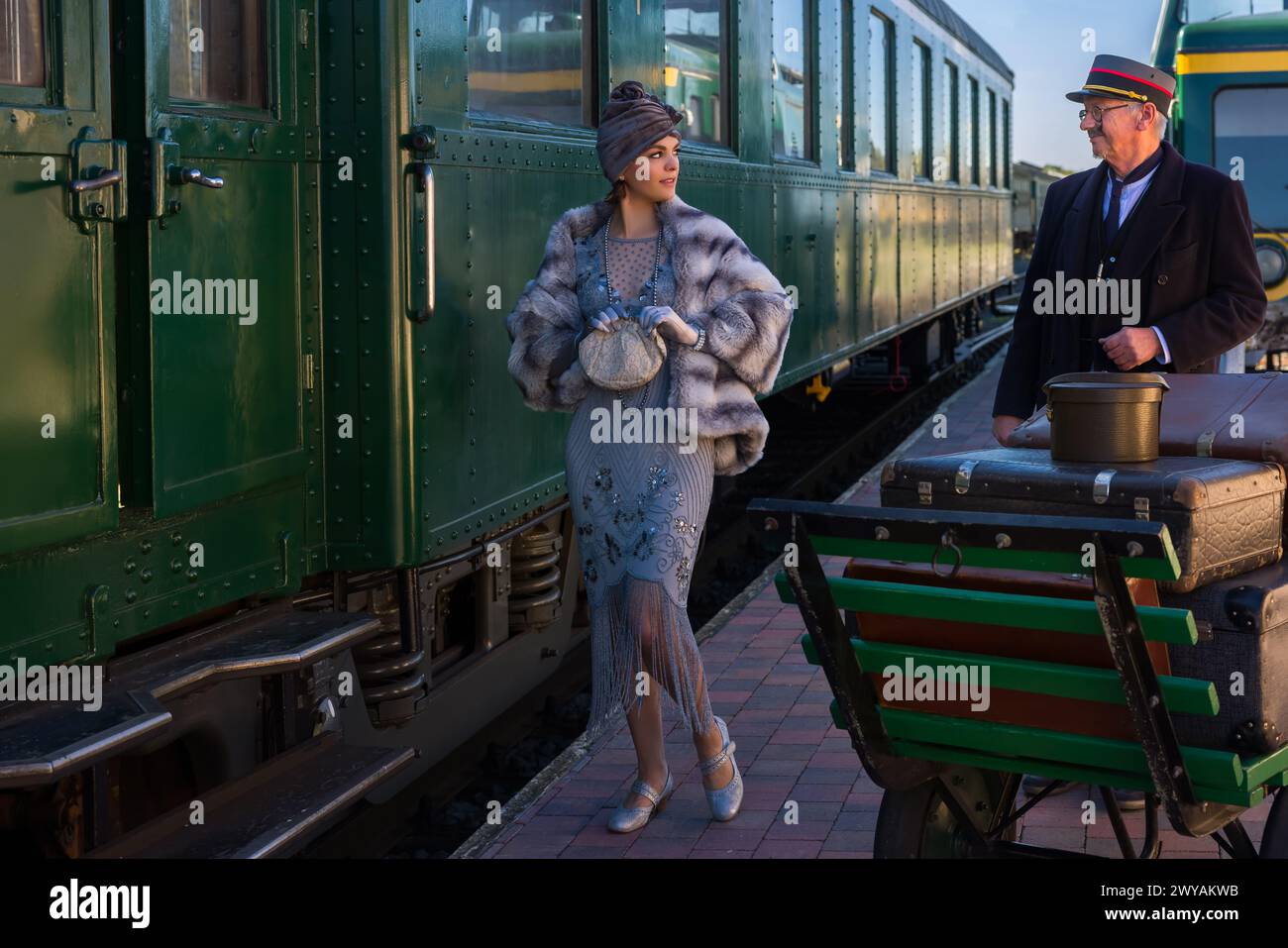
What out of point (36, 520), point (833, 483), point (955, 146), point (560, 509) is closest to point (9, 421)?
point (36, 520)

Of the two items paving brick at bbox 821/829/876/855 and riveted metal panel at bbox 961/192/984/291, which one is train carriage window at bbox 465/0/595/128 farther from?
riveted metal panel at bbox 961/192/984/291

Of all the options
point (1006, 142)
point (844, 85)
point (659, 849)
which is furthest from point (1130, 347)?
point (1006, 142)

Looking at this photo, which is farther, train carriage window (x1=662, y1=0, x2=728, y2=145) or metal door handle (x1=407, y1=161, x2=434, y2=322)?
train carriage window (x1=662, y1=0, x2=728, y2=145)

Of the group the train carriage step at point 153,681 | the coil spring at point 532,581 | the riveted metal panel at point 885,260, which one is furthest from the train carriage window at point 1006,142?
the train carriage step at point 153,681

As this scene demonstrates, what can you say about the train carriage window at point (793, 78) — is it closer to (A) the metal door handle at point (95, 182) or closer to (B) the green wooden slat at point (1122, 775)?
(A) the metal door handle at point (95, 182)

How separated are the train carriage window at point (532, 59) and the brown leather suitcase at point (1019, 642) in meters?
2.27

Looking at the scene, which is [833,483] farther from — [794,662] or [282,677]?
[282,677]

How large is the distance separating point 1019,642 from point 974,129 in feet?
47.0

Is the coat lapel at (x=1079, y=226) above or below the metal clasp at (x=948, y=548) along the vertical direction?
above

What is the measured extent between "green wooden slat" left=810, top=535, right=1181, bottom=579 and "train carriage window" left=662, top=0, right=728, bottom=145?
365 centimetres

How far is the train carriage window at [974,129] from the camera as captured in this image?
53.2 feet

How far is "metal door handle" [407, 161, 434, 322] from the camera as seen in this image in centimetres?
437

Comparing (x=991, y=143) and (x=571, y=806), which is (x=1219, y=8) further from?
(x=571, y=806)

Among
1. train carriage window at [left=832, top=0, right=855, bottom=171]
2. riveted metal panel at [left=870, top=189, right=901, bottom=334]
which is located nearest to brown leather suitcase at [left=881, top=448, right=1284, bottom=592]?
train carriage window at [left=832, top=0, right=855, bottom=171]
